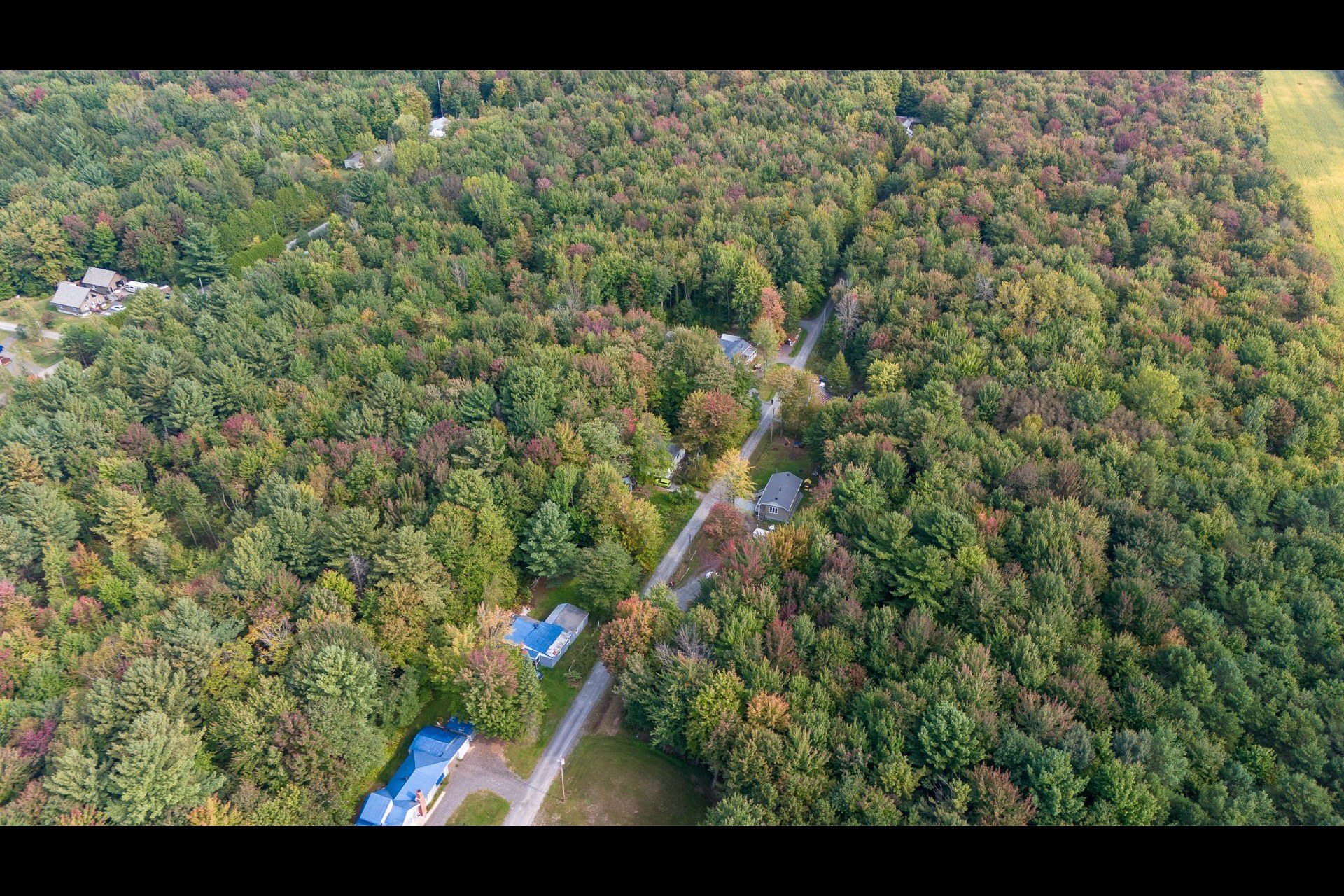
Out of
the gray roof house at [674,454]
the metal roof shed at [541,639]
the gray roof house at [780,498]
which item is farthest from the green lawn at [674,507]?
the metal roof shed at [541,639]

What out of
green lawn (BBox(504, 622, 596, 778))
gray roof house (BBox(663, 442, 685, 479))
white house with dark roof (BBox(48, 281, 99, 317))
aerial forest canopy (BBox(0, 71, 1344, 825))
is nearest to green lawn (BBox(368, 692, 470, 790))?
aerial forest canopy (BBox(0, 71, 1344, 825))

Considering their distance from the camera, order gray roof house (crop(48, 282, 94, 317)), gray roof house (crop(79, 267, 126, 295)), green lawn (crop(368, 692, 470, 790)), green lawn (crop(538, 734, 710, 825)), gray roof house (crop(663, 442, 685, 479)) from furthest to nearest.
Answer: gray roof house (crop(79, 267, 126, 295)) < gray roof house (crop(48, 282, 94, 317)) < gray roof house (crop(663, 442, 685, 479)) < green lawn (crop(368, 692, 470, 790)) < green lawn (crop(538, 734, 710, 825))

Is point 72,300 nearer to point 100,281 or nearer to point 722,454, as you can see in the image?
point 100,281

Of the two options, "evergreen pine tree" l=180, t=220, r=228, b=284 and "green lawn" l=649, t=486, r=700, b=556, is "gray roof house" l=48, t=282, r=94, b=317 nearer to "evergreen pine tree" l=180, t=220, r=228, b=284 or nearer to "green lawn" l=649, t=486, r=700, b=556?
"evergreen pine tree" l=180, t=220, r=228, b=284

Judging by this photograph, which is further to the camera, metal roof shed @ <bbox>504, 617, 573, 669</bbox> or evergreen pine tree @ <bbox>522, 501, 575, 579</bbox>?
evergreen pine tree @ <bbox>522, 501, 575, 579</bbox>

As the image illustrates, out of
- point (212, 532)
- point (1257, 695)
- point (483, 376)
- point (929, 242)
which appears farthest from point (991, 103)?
point (212, 532)

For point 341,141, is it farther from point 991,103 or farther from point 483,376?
point 991,103
